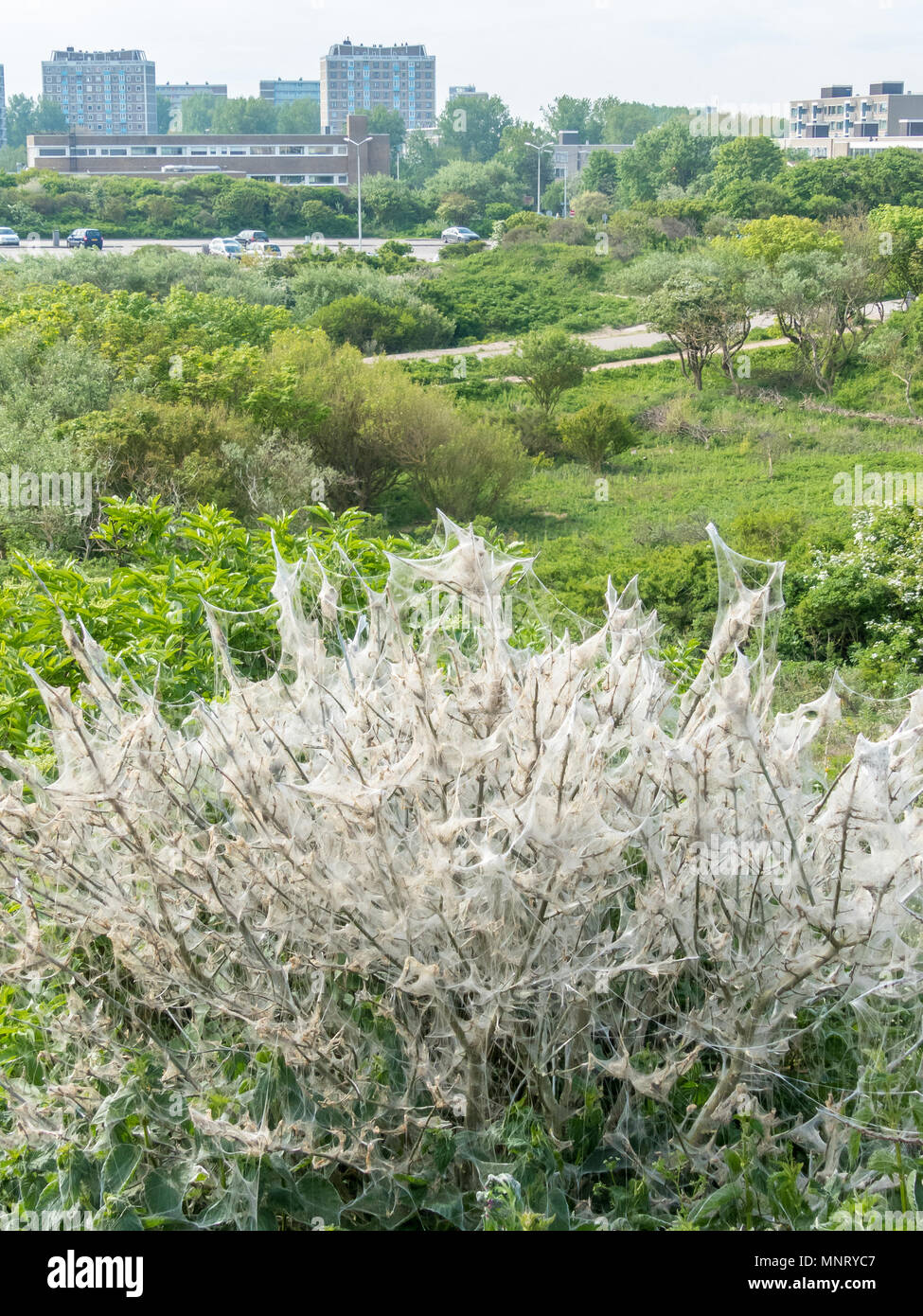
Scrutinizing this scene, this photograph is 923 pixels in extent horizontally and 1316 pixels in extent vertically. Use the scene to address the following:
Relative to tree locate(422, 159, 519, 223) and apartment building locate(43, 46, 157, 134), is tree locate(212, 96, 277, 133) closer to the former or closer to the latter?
apartment building locate(43, 46, 157, 134)

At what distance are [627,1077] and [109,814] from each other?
103cm

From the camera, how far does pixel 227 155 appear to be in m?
58.0

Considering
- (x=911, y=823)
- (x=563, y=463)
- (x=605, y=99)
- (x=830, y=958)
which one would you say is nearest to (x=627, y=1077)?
(x=830, y=958)

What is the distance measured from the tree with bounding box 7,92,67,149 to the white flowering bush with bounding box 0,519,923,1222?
249ft

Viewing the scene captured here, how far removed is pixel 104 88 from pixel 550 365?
7065cm

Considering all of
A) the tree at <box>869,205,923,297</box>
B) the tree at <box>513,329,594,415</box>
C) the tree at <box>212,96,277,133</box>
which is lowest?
the tree at <box>513,329,594,415</box>

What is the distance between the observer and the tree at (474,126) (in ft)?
224

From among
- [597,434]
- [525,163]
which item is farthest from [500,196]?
[597,434]

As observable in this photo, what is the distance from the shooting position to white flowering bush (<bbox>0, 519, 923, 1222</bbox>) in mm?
1990

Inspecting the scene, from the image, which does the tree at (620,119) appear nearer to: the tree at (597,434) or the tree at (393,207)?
the tree at (393,207)

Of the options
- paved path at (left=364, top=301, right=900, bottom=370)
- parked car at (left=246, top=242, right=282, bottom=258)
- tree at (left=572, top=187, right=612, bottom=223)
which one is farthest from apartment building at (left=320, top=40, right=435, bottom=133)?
paved path at (left=364, top=301, right=900, bottom=370)

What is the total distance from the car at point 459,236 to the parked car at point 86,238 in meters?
12.5

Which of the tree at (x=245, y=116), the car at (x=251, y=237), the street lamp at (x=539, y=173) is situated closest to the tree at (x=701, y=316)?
the car at (x=251, y=237)

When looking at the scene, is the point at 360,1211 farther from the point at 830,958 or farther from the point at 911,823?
the point at 911,823
